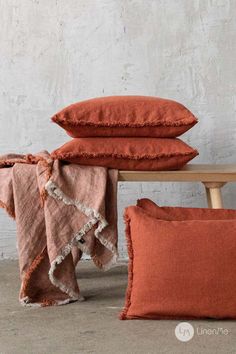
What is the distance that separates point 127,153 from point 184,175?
20cm

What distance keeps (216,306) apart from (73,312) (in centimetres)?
43

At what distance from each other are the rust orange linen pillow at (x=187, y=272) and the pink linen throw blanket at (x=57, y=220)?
0.24 metres

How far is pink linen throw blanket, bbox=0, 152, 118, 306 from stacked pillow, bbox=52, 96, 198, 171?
5cm

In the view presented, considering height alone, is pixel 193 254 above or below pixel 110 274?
above

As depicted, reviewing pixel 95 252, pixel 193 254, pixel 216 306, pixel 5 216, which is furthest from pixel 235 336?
pixel 5 216

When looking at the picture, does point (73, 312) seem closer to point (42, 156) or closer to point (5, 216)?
point (42, 156)

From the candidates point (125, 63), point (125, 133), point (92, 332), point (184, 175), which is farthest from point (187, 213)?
point (125, 63)

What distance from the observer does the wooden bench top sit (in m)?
2.25

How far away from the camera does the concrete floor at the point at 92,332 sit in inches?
70.1

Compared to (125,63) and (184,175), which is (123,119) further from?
(125,63)

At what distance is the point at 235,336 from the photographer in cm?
184

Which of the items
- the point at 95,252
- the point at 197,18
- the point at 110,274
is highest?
the point at 197,18

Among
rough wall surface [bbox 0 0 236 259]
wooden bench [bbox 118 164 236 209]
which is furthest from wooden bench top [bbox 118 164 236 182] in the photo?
rough wall surface [bbox 0 0 236 259]

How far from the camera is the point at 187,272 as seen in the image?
75.5 inches
